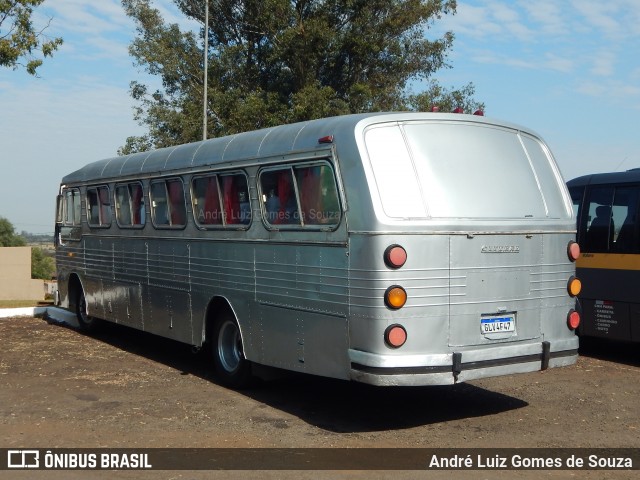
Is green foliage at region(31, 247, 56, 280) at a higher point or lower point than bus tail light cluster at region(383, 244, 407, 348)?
lower

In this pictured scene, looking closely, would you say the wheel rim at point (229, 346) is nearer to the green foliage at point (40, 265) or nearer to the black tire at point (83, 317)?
the black tire at point (83, 317)

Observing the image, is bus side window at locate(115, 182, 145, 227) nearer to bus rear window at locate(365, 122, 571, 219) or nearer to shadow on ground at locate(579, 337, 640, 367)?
bus rear window at locate(365, 122, 571, 219)

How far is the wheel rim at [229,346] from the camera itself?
9.18 meters

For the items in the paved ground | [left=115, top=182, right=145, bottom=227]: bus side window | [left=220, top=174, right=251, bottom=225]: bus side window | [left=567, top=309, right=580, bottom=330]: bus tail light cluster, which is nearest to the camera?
the paved ground

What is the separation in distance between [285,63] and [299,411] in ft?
72.0

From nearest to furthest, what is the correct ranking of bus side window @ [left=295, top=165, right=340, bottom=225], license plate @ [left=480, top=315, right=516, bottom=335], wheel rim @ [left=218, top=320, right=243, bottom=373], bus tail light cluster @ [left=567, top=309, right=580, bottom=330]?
1. license plate @ [left=480, top=315, right=516, bottom=335]
2. bus side window @ [left=295, top=165, right=340, bottom=225]
3. bus tail light cluster @ [left=567, top=309, right=580, bottom=330]
4. wheel rim @ [left=218, top=320, right=243, bottom=373]

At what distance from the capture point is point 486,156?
7.64 m

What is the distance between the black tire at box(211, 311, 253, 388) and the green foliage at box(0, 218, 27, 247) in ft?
327

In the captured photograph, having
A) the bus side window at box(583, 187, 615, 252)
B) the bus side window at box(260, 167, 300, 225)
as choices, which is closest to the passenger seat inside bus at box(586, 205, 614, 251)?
the bus side window at box(583, 187, 615, 252)

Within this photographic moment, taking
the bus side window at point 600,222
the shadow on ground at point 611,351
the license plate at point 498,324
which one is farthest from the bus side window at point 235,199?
the shadow on ground at point 611,351

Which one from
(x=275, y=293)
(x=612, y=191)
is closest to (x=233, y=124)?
(x=612, y=191)

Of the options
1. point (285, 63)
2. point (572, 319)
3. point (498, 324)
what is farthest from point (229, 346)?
point (285, 63)

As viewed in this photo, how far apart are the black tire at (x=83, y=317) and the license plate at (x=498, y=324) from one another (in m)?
8.30

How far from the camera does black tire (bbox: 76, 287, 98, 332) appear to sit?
13711mm
